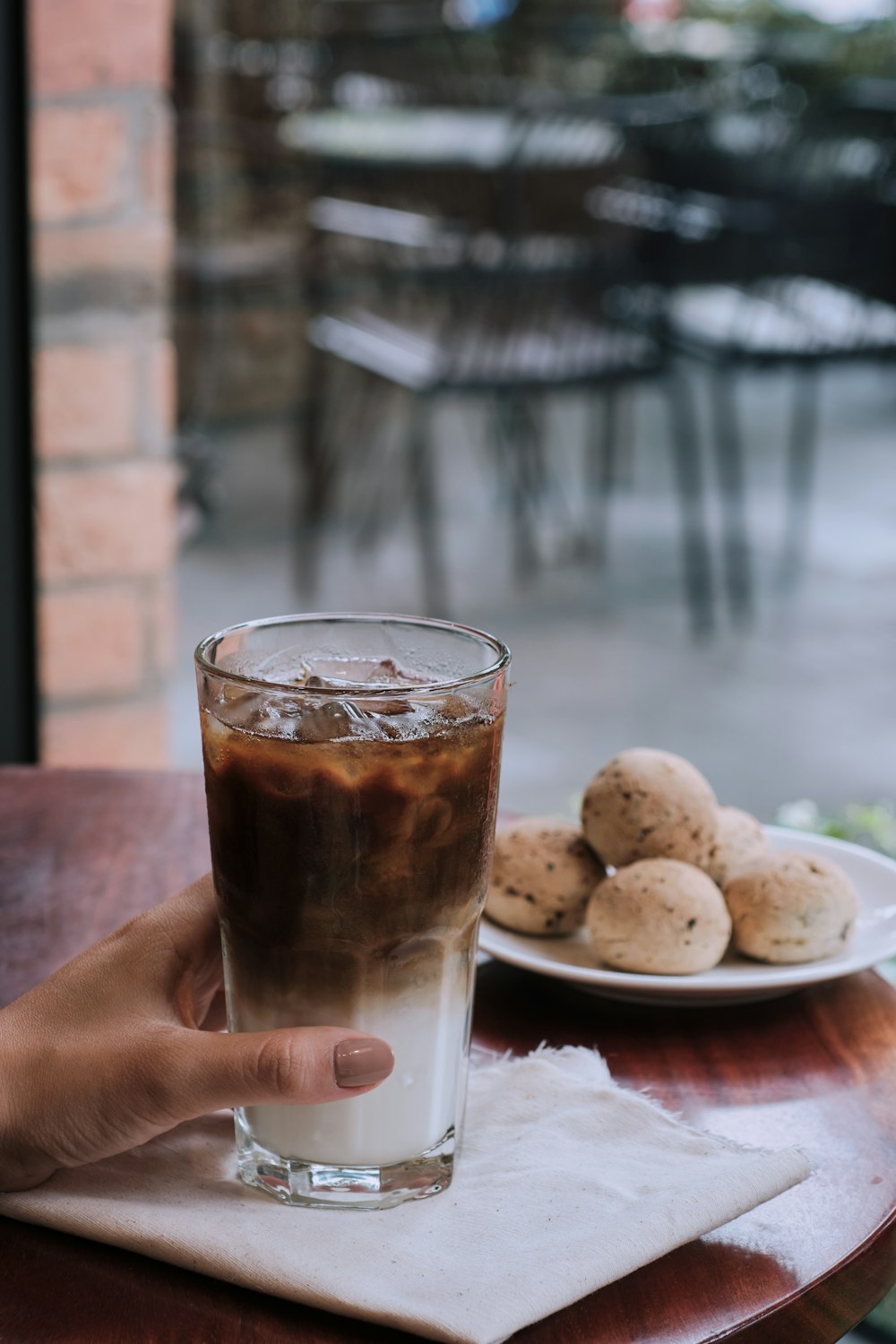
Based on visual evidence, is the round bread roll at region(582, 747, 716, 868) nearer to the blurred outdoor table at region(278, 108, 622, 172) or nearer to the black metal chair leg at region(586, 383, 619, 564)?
the blurred outdoor table at region(278, 108, 622, 172)

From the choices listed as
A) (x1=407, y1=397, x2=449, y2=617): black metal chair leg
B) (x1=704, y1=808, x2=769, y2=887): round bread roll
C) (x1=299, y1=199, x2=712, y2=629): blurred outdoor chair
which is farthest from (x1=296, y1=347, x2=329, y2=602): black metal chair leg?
(x1=704, y1=808, x2=769, y2=887): round bread roll

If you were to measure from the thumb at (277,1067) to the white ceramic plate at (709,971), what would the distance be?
147 mm

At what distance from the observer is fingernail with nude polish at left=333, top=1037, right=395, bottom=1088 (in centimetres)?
45

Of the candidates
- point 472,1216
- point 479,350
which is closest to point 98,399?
point 479,350

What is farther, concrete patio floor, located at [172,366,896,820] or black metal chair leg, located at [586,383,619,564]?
black metal chair leg, located at [586,383,619,564]

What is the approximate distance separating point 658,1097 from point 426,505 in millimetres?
2328

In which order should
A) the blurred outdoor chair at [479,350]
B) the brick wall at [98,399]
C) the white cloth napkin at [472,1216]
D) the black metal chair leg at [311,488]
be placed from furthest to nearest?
the black metal chair leg at [311,488]
the blurred outdoor chair at [479,350]
the brick wall at [98,399]
the white cloth napkin at [472,1216]

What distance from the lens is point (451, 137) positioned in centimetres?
222

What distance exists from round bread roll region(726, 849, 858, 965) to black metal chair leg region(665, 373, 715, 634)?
2.00m

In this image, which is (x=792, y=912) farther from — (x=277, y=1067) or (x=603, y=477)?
(x=603, y=477)

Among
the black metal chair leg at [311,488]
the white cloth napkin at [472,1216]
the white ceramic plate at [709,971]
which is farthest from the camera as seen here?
the black metal chair leg at [311,488]

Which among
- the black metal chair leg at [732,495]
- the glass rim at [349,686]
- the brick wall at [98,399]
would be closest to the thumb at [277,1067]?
the glass rim at [349,686]

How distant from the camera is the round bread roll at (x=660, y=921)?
0.58 meters

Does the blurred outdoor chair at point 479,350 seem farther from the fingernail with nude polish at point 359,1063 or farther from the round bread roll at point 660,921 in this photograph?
the fingernail with nude polish at point 359,1063
